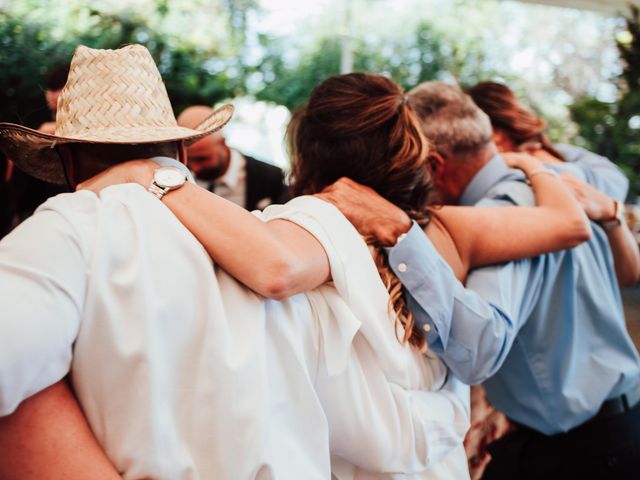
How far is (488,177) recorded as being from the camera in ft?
6.53

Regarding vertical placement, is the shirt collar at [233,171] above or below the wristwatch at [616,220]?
below

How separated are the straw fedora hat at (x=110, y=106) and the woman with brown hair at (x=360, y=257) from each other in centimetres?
7

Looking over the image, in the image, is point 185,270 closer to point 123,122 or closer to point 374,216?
point 123,122

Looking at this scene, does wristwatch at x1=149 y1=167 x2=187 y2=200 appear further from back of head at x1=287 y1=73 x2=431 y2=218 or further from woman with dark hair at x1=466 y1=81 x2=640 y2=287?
woman with dark hair at x1=466 y1=81 x2=640 y2=287

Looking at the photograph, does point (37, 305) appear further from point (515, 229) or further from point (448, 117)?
point (448, 117)

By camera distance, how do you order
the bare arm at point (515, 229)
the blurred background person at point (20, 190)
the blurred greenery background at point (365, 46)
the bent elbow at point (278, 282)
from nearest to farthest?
the bent elbow at point (278, 282) → the bare arm at point (515, 229) → the blurred background person at point (20, 190) → the blurred greenery background at point (365, 46)

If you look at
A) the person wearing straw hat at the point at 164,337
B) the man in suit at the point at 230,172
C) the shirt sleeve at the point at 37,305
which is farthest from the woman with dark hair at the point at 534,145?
the shirt sleeve at the point at 37,305

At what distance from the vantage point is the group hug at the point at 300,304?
95 centimetres

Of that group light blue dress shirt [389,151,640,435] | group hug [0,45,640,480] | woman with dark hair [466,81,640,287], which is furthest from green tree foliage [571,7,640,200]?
group hug [0,45,640,480]

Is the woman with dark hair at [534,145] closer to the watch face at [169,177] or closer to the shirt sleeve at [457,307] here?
the shirt sleeve at [457,307]

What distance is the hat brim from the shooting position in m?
1.18

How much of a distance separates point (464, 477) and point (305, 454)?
1.75ft

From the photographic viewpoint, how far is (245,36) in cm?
439

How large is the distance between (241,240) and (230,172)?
2.48 meters
